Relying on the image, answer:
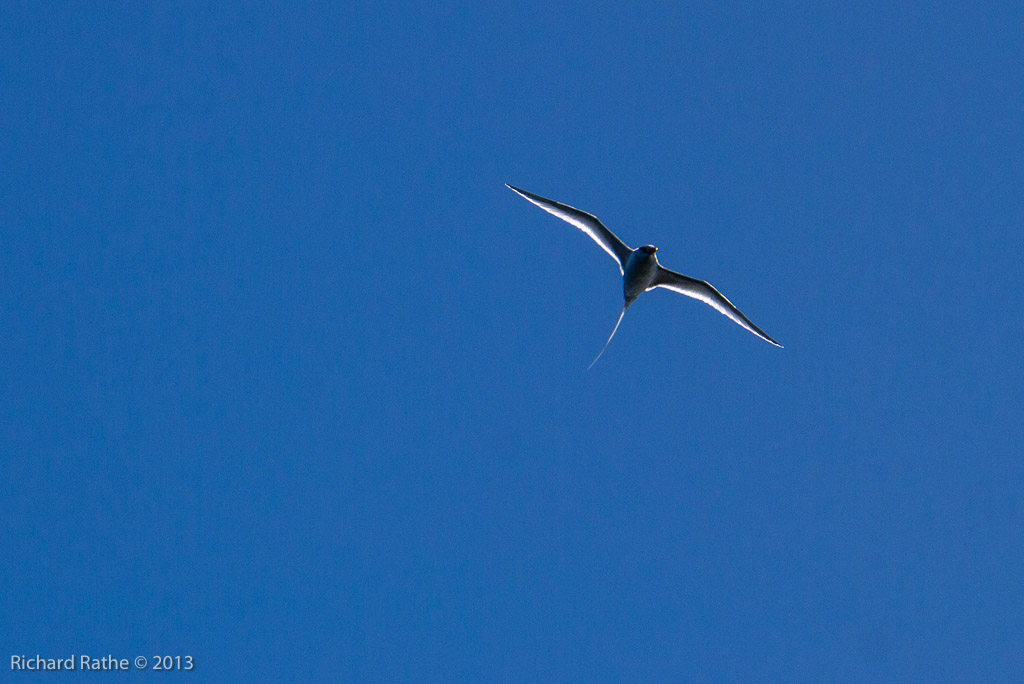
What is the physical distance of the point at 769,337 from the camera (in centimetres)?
Answer: 2169

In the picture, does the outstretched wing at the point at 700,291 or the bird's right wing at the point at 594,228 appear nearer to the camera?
the bird's right wing at the point at 594,228

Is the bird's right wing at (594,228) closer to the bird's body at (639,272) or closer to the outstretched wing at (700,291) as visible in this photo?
the bird's body at (639,272)

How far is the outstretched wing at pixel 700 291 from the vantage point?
873 inches

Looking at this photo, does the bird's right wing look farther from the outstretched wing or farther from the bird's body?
the outstretched wing

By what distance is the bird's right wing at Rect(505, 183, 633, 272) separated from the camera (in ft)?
70.3

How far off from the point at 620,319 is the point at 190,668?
13.8 m

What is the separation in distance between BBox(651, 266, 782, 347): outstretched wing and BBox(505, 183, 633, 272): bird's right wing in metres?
0.88

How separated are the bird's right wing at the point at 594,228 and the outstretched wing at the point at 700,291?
88 cm

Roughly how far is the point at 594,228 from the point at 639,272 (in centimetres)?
137

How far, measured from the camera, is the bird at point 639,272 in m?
21.3

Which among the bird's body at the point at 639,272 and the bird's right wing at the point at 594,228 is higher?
the bird's right wing at the point at 594,228

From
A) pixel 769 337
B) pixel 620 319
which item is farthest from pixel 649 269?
pixel 769 337

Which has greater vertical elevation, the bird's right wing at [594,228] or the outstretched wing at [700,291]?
the bird's right wing at [594,228]

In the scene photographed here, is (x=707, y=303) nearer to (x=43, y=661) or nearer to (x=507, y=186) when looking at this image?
(x=507, y=186)
